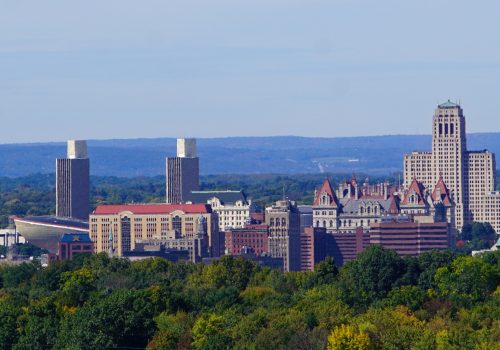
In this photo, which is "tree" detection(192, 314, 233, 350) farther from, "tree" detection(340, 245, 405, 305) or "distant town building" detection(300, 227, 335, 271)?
"distant town building" detection(300, 227, 335, 271)

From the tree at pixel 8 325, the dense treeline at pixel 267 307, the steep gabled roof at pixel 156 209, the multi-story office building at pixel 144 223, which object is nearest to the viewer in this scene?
the dense treeline at pixel 267 307

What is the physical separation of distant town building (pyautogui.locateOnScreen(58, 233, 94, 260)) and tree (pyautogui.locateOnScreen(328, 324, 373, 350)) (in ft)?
336

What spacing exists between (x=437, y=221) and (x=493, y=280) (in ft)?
314

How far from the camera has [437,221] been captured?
19412 centimetres

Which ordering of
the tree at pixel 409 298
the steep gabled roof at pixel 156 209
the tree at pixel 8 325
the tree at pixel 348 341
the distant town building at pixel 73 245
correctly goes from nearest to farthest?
the tree at pixel 348 341 → the tree at pixel 8 325 → the tree at pixel 409 298 → the distant town building at pixel 73 245 → the steep gabled roof at pixel 156 209

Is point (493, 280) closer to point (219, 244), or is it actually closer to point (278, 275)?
point (278, 275)

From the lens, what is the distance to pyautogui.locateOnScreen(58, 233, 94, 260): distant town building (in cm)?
17556

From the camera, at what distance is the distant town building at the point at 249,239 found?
183000 millimetres

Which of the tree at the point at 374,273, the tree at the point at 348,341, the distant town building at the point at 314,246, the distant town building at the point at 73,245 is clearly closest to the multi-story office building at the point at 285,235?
the distant town building at the point at 314,246

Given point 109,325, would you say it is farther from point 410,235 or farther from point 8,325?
point 410,235

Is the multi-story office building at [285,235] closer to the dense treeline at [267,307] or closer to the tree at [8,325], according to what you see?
the dense treeline at [267,307]

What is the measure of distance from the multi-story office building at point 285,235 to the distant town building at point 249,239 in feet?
1.81

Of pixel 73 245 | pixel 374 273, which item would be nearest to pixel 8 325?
pixel 374 273

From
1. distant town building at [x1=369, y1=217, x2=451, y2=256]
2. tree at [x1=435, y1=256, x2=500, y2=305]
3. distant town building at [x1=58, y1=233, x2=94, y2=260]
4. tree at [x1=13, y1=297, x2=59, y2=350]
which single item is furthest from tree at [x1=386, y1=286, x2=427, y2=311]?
distant town building at [x1=369, y1=217, x2=451, y2=256]
